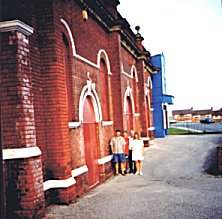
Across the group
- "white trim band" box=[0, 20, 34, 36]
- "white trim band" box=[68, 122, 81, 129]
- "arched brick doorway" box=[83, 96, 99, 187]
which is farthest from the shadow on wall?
"white trim band" box=[0, 20, 34, 36]

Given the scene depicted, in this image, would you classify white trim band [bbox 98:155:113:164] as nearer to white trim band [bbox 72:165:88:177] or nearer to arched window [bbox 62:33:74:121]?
white trim band [bbox 72:165:88:177]

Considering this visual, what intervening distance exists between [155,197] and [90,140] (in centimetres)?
289

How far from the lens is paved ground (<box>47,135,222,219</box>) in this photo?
275 inches

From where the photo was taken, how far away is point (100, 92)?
12117 millimetres

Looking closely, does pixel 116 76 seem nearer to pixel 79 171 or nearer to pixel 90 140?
pixel 90 140

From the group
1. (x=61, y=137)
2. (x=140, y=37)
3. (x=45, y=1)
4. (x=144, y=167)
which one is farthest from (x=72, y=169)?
(x=140, y=37)

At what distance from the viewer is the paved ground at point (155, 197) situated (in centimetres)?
699

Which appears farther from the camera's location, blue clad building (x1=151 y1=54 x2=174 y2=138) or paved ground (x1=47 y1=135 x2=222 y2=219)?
blue clad building (x1=151 y1=54 x2=174 y2=138)

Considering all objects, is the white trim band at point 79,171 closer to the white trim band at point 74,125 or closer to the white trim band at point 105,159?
the white trim band at point 74,125

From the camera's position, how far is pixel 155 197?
862 centimetres

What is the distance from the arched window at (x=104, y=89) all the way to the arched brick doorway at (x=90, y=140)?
1544 millimetres

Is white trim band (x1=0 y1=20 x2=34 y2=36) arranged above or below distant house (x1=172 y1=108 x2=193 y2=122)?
above

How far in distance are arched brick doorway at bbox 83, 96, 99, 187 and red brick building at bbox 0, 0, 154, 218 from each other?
1.1 inches

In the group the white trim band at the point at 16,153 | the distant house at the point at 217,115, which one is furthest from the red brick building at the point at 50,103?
the distant house at the point at 217,115
